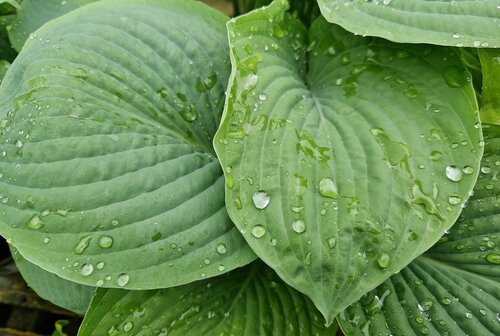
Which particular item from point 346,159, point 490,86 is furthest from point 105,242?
point 490,86

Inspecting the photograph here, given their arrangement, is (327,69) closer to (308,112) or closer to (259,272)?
(308,112)

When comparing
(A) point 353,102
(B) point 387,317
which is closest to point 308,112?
(A) point 353,102

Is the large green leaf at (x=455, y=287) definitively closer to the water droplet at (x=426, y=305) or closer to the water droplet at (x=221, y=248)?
the water droplet at (x=426, y=305)

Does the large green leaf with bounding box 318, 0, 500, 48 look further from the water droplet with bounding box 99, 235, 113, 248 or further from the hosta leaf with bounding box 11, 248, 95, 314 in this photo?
the hosta leaf with bounding box 11, 248, 95, 314

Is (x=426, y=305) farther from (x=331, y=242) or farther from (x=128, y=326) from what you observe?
(x=128, y=326)

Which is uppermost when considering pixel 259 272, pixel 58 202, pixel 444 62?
pixel 444 62

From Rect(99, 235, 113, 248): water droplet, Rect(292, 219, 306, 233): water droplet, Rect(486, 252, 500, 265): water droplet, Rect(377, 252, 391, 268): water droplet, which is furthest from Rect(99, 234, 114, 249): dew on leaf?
Rect(486, 252, 500, 265): water droplet

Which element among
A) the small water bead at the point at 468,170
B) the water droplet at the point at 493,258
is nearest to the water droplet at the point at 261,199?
the small water bead at the point at 468,170
